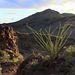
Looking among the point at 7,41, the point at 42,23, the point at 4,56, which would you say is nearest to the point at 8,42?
the point at 7,41

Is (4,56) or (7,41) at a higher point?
(7,41)

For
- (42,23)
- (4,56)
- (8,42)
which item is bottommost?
(4,56)

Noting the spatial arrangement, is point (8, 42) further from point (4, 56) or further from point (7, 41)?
point (4, 56)

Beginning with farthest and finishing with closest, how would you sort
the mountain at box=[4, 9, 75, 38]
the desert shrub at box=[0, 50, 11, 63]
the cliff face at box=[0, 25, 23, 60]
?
the mountain at box=[4, 9, 75, 38] < the cliff face at box=[0, 25, 23, 60] < the desert shrub at box=[0, 50, 11, 63]

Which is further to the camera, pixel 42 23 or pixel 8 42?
pixel 42 23

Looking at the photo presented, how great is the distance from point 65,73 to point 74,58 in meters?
0.83

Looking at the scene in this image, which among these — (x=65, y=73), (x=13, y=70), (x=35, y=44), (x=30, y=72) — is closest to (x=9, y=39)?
(x=13, y=70)

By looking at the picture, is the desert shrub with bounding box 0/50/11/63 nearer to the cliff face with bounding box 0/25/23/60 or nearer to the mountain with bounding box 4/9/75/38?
the cliff face with bounding box 0/25/23/60

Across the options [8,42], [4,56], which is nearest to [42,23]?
[8,42]

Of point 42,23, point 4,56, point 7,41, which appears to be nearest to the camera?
point 4,56

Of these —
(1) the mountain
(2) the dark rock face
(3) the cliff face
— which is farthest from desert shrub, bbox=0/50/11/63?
(1) the mountain

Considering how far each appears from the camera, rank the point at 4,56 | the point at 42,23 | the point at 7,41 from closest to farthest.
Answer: the point at 4,56 → the point at 7,41 → the point at 42,23

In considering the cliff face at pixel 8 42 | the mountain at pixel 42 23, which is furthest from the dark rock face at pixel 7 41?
the mountain at pixel 42 23

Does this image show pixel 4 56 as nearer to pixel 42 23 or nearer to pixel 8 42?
pixel 8 42
